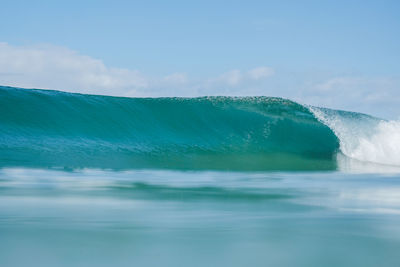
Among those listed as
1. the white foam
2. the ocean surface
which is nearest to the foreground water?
the ocean surface

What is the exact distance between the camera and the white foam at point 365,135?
10633 mm

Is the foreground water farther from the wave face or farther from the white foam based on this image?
the white foam

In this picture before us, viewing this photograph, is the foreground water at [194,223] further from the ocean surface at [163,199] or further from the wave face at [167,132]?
the wave face at [167,132]

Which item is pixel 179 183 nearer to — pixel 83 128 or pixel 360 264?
pixel 360 264

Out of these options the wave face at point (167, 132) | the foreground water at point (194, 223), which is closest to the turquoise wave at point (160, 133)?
the wave face at point (167, 132)

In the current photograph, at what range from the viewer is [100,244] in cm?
250

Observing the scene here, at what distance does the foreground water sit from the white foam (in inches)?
225

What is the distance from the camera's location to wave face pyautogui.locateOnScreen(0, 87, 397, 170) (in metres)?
8.55

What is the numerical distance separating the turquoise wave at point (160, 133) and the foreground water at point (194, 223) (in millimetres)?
2840

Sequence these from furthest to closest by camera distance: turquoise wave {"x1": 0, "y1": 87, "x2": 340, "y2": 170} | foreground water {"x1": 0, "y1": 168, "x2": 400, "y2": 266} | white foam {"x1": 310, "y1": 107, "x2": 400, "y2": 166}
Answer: white foam {"x1": 310, "y1": 107, "x2": 400, "y2": 166}, turquoise wave {"x1": 0, "y1": 87, "x2": 340, "y2": 170}, foreground water {"x1": 0, "y1": 168, "x2": 400, "y2": 266}

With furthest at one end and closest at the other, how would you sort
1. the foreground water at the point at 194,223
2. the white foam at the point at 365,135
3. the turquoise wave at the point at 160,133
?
1. the white foam at the point at 365,135
2. the turquoise wave at the point at 160,133
3. the foreground water at the point at 194,223

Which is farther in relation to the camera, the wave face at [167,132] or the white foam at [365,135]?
the white foam at [365,135]

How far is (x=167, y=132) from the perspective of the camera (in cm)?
1191

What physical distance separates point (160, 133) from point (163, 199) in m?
7.74
